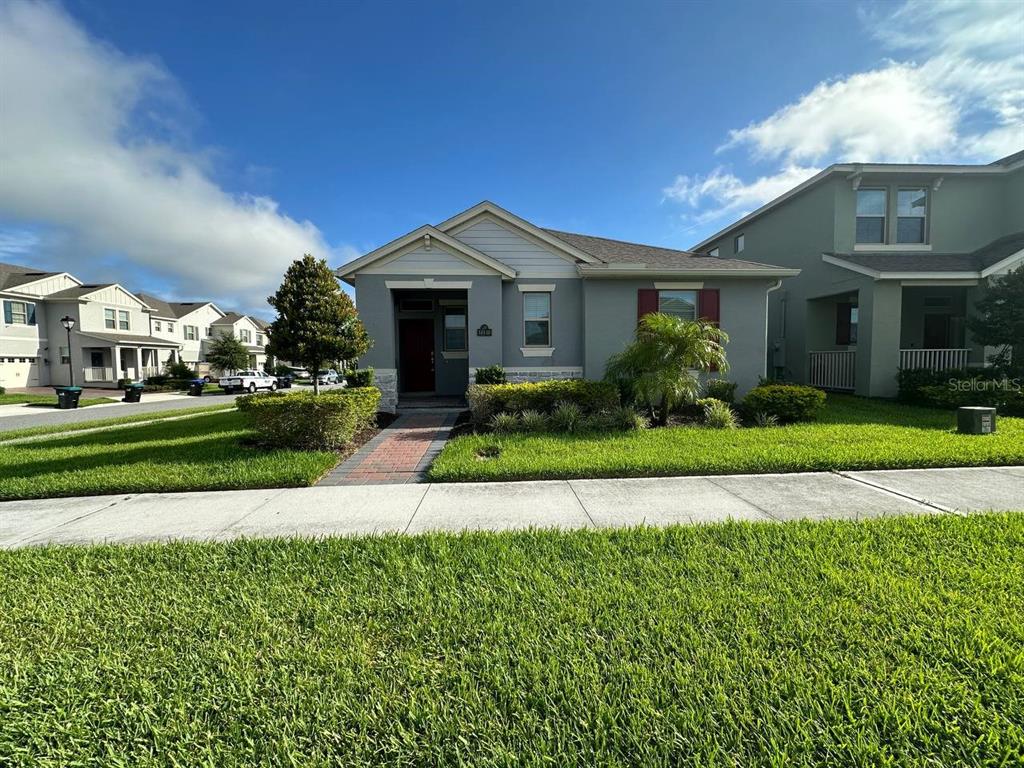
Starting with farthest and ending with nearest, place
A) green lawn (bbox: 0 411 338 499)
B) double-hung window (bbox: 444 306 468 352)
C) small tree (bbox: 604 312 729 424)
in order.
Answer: double-hung window (bbox: 444 306 468 352), small tree (bbox: 604 312 729 424), green lawn (bbox: 0 411 338 499)

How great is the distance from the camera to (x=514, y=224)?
38.5ft

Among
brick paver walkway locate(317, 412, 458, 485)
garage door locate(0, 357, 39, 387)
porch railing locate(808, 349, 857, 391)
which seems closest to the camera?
brick paver walkway locate(317, 412, 458, 485)

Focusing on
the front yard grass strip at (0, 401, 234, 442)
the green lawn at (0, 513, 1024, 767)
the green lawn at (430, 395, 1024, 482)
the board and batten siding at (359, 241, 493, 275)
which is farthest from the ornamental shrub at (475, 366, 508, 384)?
the front yard grass strip at (0, 401, 234, 442)

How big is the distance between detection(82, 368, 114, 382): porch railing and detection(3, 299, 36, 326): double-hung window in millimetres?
4143

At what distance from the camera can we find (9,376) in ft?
86.1

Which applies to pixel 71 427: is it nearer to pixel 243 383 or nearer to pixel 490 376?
pixel 490 376

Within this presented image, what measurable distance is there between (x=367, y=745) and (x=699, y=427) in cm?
839

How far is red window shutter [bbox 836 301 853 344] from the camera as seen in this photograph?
49.1 feet

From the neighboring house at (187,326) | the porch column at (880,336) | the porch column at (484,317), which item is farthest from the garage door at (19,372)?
the porch column at (880,336)

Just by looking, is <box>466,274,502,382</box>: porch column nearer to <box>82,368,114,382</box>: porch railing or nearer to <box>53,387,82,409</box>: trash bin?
<box>53,387,82,409</box>: trash bin

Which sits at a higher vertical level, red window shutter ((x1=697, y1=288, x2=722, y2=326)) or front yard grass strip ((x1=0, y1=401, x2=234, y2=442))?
red window shutter ((x1=697, y1=288, x2=722, y2=326))

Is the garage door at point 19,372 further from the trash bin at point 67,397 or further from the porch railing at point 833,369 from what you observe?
the porch railing at point 833,369

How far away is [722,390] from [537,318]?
17.2 feet

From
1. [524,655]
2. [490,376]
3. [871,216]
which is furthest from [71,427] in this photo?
[871,216]
